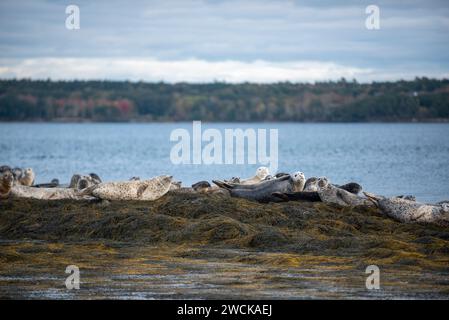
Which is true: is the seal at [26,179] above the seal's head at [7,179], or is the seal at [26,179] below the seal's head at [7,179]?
below

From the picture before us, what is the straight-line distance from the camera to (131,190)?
18141 millimetres

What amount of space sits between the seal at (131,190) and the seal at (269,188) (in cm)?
131

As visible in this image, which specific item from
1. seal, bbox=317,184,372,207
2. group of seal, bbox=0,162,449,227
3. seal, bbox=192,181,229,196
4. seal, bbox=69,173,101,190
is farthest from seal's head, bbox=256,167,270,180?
seal, bbox=317,184,372,207

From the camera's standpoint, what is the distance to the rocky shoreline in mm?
10672

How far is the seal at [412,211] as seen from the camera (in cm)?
1520

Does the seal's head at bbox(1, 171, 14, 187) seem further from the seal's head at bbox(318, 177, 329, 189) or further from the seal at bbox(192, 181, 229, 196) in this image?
the seal's head at bbox(318, 177, 329, 189)

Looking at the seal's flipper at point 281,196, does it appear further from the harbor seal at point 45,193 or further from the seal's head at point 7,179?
the seal's head at point 7,179

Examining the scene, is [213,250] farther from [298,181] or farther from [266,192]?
[298,181]

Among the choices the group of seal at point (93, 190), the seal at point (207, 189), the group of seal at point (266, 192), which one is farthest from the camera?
the seal at point (207, 189)

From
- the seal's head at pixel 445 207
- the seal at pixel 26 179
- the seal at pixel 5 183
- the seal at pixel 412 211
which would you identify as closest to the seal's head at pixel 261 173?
the seal at pixel 412 211

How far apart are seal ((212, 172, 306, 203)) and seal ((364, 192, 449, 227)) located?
232 centimetres

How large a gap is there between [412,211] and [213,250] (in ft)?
12.4

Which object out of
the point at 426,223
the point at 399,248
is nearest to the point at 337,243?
the point at 399,248

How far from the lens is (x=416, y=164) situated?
141 ft
